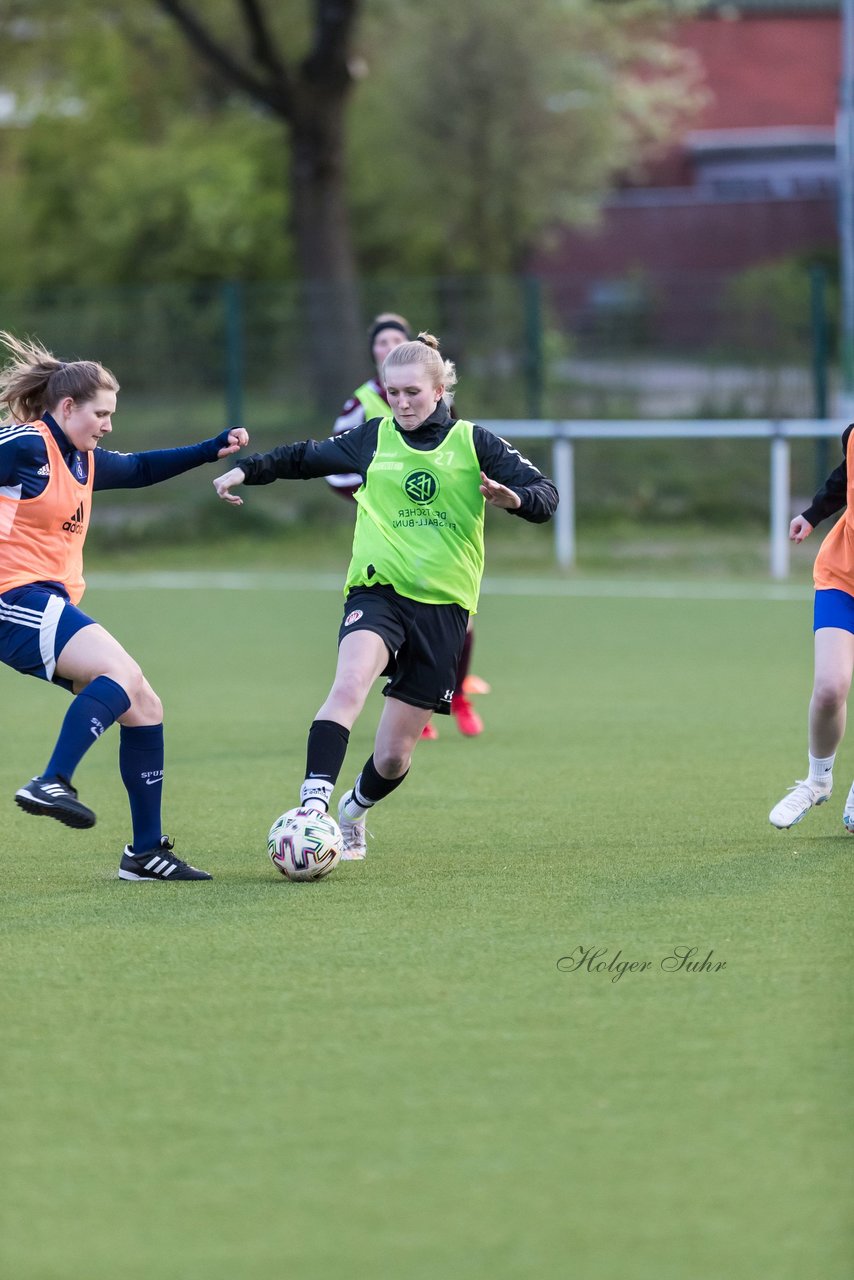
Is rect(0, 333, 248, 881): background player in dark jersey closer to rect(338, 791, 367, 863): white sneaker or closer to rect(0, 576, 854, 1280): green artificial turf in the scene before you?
rect(0, 576, 854, 1280): green artificial turf

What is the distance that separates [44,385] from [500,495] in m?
1.58

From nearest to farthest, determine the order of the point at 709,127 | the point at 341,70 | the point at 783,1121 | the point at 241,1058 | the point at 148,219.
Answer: the point at 783,1121 < the point at 241,1058 < the point at 341,70 < the point at 148,219 < the point at 709,127

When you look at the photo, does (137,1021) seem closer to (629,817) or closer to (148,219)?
(629,817)

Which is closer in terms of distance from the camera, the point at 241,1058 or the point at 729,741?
the point at 241,1058

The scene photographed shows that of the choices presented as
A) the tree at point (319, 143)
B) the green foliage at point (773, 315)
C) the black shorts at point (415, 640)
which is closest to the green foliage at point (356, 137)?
the tree at point (319, 143)

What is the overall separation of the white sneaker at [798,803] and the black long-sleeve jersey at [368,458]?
4.57 feet

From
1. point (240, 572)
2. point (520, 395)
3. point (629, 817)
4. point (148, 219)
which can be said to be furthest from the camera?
point (148, 219)

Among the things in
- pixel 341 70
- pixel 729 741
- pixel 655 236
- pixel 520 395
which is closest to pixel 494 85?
pixel 655 236

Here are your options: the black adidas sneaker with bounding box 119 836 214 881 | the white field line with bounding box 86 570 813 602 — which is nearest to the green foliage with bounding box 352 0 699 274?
the white field line with bounding box 86 570 813 602

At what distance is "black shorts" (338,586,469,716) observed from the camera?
19.9ft

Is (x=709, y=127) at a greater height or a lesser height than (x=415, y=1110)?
greater

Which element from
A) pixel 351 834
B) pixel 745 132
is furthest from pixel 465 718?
pixel 745 132

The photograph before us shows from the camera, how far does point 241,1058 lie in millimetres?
4102

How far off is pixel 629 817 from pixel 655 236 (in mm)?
34484
